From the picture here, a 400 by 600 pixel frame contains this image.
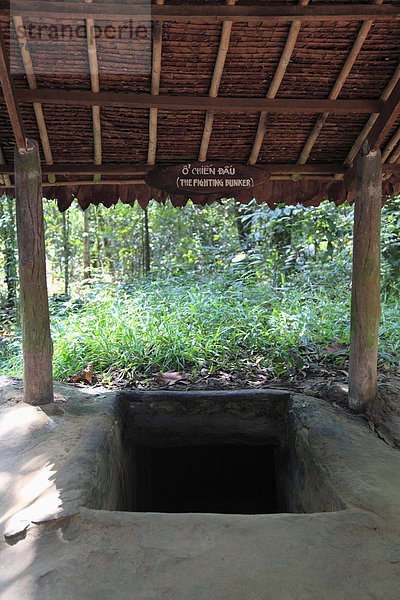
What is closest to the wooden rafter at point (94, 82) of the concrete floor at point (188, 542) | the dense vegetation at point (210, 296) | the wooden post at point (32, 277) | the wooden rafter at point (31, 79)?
the wooden rafter at point (31, 79)

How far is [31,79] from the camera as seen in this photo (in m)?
3.33

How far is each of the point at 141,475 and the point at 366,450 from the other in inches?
96.0

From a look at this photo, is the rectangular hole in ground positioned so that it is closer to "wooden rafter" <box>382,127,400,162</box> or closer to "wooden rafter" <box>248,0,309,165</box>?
"wooden rafter" <box>248,0,309,165</box>

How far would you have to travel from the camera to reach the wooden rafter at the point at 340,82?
3.18 metres

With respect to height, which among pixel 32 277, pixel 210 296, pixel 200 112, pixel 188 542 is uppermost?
pixel 200 112

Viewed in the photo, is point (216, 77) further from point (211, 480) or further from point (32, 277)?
point (211, 480)

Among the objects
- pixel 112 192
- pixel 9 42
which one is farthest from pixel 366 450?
pixel 9 42

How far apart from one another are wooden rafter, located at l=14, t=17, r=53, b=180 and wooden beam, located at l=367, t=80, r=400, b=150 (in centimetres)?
255

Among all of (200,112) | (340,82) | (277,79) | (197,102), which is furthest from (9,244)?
(340,82)

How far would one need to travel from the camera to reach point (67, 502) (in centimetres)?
231

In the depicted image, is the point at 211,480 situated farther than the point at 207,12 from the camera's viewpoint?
Yes

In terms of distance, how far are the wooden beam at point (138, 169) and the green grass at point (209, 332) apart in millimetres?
1783

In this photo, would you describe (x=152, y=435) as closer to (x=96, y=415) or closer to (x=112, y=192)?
(x=96, y=415)

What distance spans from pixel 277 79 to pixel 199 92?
0.60 metres
